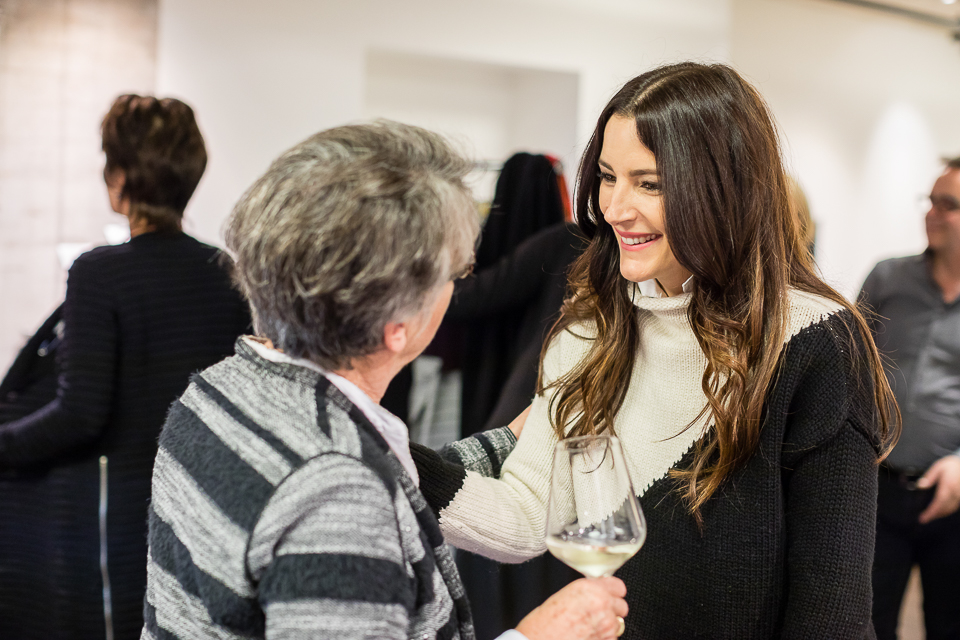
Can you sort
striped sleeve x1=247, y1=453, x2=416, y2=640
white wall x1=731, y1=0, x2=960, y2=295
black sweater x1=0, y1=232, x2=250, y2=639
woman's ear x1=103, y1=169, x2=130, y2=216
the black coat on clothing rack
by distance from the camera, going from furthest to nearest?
1. white wall x1=731, y1=0, x2=960, y2=295
2. the black coat on clothing rack
3. woman's ear x1=103, y1=169, x2=130, y2=216
4. black sweater x1=0, y1=232, x2=250, y2=639
5. striped sleeve x1=247, y1=453, x2=416, y2=640

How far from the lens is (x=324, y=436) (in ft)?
2.72

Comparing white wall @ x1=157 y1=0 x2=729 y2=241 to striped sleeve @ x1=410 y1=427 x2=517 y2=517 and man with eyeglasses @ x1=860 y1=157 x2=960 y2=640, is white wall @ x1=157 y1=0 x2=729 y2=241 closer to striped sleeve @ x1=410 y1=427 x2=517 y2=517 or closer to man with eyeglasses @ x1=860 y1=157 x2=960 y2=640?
man with eyeglasses @ x1=860 y1=157 x2=960 y2=640

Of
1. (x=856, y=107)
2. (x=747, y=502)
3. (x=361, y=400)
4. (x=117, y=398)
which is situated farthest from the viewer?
(x=856, y=107)

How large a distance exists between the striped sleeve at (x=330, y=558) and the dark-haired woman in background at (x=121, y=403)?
128 centimetres

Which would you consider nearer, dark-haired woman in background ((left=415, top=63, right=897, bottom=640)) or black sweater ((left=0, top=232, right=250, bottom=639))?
dark-haired woman in background ((left=415, top=63, right=897, bottom=640))

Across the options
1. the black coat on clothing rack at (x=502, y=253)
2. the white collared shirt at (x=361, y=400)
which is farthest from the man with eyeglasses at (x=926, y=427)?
the white collared shirt at (x=361, y=400)

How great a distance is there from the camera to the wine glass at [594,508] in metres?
0.92

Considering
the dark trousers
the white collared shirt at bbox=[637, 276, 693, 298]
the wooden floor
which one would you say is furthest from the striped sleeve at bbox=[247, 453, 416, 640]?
the wooden floor

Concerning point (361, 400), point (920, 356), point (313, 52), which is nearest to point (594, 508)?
point (361, 400)

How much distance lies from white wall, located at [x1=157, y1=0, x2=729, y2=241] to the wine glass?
9.88 feet

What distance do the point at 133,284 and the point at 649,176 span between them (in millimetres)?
1248

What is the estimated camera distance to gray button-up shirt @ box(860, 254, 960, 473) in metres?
2.57

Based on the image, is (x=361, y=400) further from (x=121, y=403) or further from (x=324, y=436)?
(x=121, y=403)

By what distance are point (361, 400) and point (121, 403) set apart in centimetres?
126
